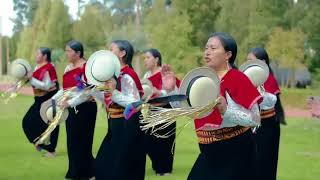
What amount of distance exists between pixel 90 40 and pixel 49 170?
38807mm

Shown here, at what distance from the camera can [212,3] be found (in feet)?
99.0

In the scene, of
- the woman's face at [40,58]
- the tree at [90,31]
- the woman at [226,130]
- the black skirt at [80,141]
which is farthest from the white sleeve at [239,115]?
the tree at [90,31]

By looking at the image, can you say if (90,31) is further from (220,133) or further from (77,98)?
(220,133)

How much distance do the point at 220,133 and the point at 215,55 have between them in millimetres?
574

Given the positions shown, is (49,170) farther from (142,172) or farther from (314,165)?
(314,165)

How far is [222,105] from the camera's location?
15.3 feet

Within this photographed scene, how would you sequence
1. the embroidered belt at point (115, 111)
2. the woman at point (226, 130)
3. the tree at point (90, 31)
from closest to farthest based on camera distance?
the woman at point (226, 130)
the embroidered belt at point (115, 111)
the tree at point (90, 31)

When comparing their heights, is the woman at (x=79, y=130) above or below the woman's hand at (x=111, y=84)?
below

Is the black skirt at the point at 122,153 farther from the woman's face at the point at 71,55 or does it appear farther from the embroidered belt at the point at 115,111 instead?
the woman's face at the point at 71,55

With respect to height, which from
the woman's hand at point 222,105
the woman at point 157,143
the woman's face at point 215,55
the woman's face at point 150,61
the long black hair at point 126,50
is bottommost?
the woman at point 157,143

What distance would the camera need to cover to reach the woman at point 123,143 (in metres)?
6.92

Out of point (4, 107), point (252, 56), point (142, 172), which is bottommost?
point (4, 107)

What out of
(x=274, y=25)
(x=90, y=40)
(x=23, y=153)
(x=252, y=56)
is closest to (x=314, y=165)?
(x=252, y=56)

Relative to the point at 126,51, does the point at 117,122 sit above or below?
below
